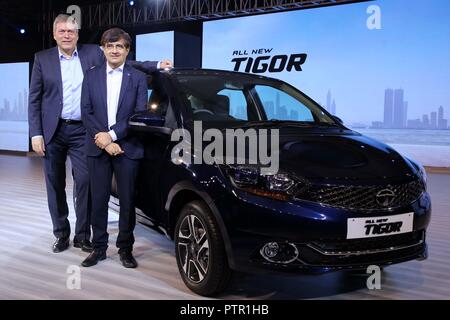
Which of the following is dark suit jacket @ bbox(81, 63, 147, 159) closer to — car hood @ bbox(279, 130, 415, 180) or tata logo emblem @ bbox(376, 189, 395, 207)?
car hood @ bbox(279, 130, 415, 180)

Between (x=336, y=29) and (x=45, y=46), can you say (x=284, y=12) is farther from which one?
(x=45, y=46)

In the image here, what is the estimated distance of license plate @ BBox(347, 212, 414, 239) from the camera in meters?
2.33

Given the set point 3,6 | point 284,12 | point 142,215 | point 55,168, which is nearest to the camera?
point 142,215

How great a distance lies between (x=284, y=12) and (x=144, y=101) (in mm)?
7225

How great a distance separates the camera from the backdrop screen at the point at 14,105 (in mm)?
13078

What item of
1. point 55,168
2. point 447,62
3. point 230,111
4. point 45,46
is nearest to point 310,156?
point 230,111

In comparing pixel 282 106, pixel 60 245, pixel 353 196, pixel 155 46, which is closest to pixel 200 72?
pixel 282 106

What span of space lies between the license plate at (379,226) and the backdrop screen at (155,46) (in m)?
9.06

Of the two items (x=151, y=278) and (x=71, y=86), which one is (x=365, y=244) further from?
(x=71, y=86)

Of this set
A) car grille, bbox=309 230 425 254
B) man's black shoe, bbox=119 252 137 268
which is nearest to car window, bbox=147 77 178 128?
man's black shoe, bbox=119 252 137 268

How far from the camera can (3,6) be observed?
1230cm

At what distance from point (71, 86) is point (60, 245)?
1122 millimetres

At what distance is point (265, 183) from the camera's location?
2.38 m

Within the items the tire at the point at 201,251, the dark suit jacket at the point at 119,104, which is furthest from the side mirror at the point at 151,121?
the tire at the point at 201,251
